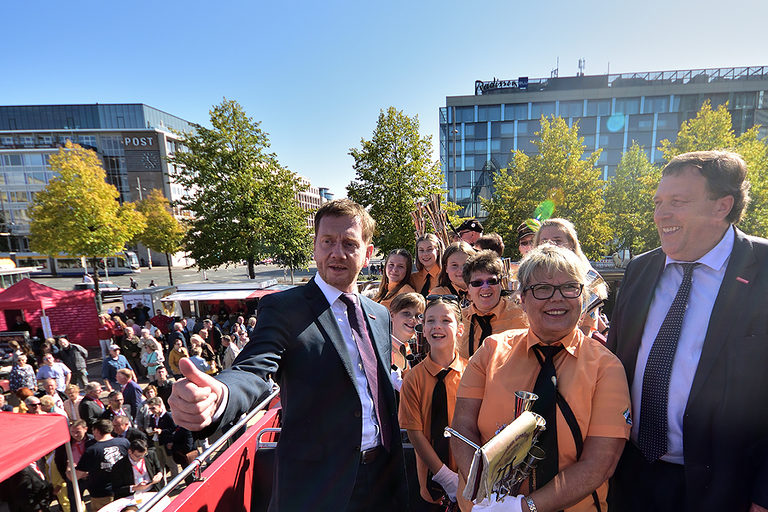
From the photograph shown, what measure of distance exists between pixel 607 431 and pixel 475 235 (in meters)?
5.22

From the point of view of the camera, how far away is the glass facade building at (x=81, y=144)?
51.5m

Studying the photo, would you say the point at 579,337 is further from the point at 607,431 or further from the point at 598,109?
the point at 598,109

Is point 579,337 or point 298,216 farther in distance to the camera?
point 298,216

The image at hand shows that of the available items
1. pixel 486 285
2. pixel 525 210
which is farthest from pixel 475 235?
pixel 525 210

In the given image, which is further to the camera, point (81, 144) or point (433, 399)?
point (81, 144)

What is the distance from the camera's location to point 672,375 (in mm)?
1767

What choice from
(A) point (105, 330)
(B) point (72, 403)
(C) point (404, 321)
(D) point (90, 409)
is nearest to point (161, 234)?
(A) point (105, 330)

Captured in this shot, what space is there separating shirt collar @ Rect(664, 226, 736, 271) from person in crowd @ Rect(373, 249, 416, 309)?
3.40 meters

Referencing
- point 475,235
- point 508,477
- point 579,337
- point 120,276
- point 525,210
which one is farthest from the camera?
point 120,276

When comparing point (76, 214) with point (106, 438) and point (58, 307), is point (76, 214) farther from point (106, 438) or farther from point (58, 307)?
point (106, 438)

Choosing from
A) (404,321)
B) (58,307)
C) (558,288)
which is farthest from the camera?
(58,307)

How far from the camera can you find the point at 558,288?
1675 mm

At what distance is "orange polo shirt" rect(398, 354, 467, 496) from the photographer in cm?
240

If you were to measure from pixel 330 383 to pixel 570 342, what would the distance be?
114cm
